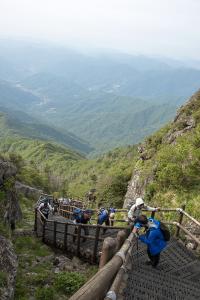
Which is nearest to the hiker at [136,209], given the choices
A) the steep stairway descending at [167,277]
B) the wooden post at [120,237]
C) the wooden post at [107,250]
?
the steep stairway descending at [167,277]

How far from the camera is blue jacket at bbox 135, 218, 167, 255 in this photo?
8.65m

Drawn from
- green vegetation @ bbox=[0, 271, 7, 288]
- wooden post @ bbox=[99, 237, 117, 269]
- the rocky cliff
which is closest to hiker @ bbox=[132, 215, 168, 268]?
wooden post @ bbox=[99, 237, 117, 269]

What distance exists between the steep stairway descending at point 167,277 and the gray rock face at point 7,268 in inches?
109

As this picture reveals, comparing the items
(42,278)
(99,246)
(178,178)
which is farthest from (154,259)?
(178,178)

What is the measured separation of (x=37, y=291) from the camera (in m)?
9.82

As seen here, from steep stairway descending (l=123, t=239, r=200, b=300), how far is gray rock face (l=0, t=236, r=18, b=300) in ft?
9.12

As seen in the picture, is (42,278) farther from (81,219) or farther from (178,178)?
(178,178)

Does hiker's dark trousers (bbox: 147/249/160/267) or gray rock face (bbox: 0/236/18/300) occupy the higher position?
hiker's dark trousers (bbox: 147/249/160/267)

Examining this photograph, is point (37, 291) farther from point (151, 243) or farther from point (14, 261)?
point (151, 243)

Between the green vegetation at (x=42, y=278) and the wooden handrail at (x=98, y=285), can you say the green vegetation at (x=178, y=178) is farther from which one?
the wooden handrail at (x=98, y=285)

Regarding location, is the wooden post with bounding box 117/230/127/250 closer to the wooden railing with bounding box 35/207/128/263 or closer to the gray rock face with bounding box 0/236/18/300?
the gray rock face with bounding box 0/236/18/300

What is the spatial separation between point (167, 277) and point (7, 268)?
3.94m

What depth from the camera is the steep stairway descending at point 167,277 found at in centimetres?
723

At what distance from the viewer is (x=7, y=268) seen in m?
8.92
